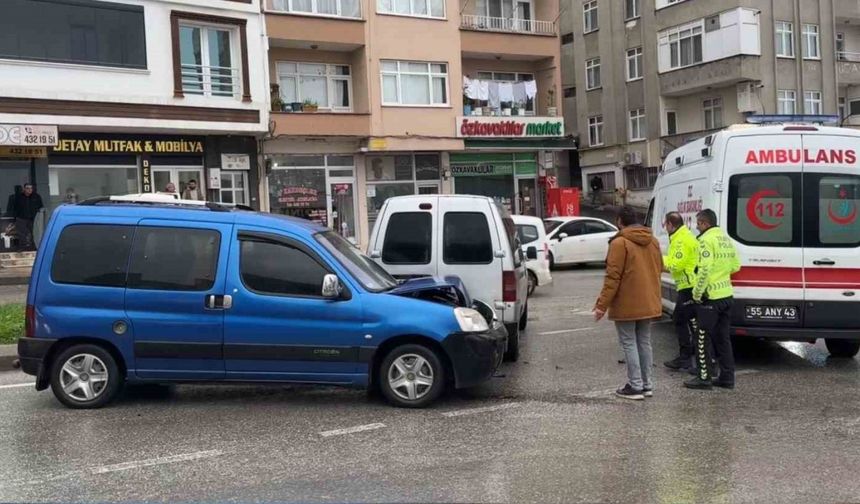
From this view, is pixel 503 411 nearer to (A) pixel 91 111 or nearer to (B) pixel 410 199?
(B) pixel 410 199

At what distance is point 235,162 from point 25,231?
6063 mm

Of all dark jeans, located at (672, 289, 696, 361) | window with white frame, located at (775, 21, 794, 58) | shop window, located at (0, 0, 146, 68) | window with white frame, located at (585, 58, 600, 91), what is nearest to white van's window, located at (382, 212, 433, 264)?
dark jeans, located at (672, 289, 696, 361)

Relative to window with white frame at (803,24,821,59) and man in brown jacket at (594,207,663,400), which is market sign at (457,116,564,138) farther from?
man in brown jacket at (594,207,663,400)

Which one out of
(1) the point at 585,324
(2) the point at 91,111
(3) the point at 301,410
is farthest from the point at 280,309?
(2) the point at 91,111

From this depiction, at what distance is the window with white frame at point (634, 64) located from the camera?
122 feet

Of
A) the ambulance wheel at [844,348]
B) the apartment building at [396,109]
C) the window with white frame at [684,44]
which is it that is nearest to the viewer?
the ambulance wheel at [844,348]

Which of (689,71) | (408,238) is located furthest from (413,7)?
(408,238)

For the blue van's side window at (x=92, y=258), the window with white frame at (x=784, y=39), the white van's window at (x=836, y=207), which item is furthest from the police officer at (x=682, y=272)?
the window with white frame at (x=784, y=39)

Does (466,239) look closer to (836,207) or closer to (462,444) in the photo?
(462,444)

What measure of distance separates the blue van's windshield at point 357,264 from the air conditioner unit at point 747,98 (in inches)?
1178

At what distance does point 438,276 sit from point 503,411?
7.65 ft

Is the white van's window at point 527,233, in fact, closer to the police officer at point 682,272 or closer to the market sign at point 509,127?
the police officer at point 682,272

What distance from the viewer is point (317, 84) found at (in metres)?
25.6

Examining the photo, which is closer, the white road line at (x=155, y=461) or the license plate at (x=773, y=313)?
the white road line at (x=155, y=461)
